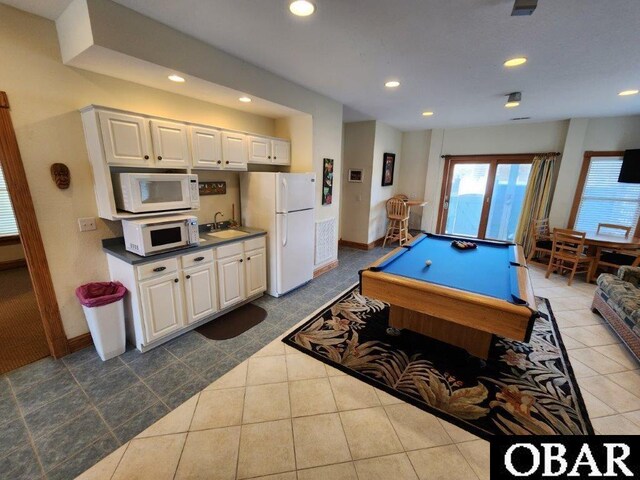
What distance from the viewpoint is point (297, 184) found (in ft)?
11.4

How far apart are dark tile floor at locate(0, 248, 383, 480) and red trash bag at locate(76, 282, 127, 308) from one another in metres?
0.56

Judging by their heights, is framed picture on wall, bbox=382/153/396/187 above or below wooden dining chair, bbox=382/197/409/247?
above

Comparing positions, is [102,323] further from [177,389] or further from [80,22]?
[80,22]

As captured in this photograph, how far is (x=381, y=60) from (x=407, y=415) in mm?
3072

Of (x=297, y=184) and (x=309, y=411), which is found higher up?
(x=297, y=184)

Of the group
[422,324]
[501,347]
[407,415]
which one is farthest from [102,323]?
[501,347]

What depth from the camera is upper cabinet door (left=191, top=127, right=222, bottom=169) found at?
9.18ft

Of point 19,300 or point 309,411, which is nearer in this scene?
point 309,411

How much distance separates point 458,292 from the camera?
194 centimetres

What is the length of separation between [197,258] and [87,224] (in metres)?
0.97

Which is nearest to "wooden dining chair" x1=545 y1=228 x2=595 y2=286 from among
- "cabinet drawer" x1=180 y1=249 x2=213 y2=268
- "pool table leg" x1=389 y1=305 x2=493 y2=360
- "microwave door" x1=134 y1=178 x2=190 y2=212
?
"pool table leg" x1=389 y1=305 x2=493 y2=360

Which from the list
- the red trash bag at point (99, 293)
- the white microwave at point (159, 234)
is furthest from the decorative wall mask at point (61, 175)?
the red trash bag at point (99, 293)

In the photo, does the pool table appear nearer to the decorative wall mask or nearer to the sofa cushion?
the sofa cushion

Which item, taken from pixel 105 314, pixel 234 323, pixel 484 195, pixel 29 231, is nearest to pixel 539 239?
pixel 484 195
